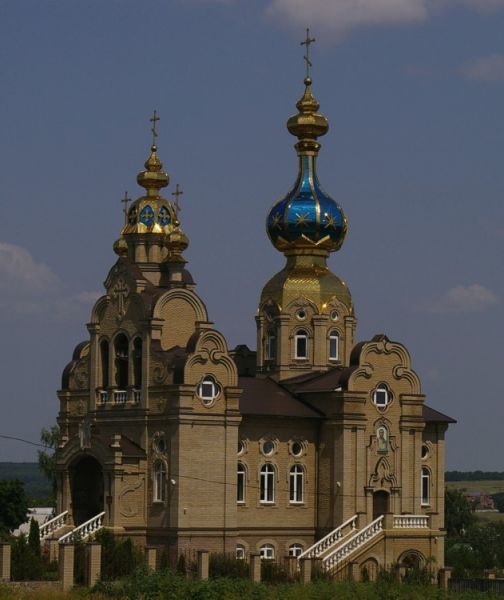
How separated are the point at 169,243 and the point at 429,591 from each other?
16471mm

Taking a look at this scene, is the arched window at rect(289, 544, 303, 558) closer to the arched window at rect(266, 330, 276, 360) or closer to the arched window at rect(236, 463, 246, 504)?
the arched window at rect(236, 463, 246, 504)

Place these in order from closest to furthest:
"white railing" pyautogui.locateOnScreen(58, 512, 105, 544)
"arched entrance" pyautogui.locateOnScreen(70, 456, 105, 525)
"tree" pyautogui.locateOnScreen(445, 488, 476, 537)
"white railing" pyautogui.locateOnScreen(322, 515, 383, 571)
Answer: "white railing" pyautogui.locateOnScreen(58, 512, 105, 544)
"white railing" pyautogui.locateOnScreen(322, 515, 383, 571)
"arched entrance" pyautogui.locateOnScreen(70, 456, 105, 525)
"tree" pyautogui.locateOnScreen(445, 488, 476, 537)

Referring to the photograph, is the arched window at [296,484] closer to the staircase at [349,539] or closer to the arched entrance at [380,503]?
the staircase at [349,539]

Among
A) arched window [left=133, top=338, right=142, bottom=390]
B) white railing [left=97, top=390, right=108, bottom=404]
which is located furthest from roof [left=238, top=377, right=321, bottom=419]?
white railing [left=97, top=390, right=108, bottom=404]

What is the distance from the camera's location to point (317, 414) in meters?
54.4

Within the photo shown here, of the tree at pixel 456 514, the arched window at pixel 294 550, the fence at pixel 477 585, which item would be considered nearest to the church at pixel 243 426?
the arched window at pixel 294 550

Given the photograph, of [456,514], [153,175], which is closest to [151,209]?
[153,175]

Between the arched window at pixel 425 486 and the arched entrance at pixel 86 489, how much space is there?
10156mm

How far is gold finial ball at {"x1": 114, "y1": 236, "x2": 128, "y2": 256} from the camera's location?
58719mm

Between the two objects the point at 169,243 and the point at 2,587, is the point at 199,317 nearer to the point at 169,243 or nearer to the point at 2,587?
the point at 169,243

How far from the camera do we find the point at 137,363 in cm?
5384

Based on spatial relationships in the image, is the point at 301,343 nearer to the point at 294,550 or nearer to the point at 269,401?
the point at 269,401

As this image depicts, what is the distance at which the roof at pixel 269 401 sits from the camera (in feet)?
176

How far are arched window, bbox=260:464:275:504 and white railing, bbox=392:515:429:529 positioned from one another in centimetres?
375
